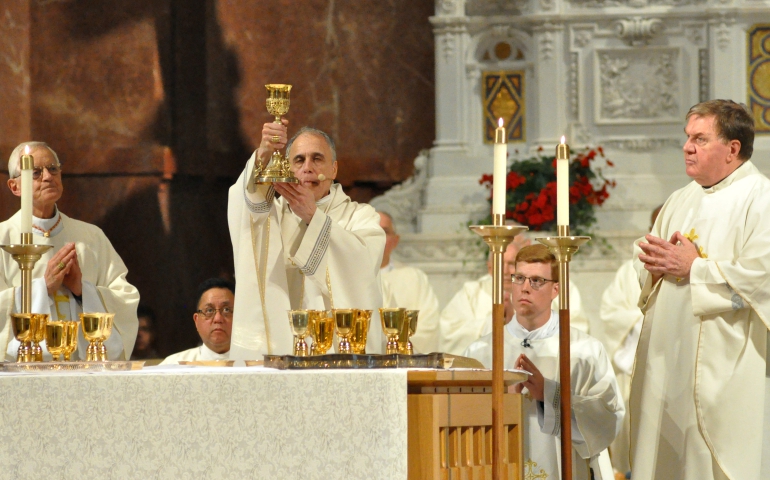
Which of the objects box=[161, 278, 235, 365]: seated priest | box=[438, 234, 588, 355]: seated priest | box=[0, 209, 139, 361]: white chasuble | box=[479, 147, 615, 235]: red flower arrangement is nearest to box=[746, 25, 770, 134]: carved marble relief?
box=[479, 147, 615, 235]: red flower arrangement

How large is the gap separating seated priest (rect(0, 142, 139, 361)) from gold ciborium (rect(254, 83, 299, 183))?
3.60 feet

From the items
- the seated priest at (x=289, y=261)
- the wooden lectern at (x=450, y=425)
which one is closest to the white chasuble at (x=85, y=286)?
the seated priest at (x=289, y=261)

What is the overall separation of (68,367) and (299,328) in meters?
0.68

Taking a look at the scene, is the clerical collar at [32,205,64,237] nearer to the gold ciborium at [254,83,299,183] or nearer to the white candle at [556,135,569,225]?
the gold ciborium at [254,83,299,183]

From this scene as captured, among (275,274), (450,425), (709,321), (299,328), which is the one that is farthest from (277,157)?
(709,321)

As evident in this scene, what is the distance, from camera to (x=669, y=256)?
446cm

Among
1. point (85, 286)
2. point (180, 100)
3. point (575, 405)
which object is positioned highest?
point (180, 100)

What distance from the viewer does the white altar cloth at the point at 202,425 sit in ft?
10.1

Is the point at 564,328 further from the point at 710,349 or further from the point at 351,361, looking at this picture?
the point at 710,349

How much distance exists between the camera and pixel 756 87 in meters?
8.45

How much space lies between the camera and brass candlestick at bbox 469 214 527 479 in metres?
3.05

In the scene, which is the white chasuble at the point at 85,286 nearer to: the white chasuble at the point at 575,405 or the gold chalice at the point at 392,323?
the white chasuble at the point at 575,405

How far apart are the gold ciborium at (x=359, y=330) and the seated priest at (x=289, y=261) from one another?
79cm

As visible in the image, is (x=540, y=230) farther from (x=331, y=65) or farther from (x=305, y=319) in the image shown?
(x=305, y=319)
